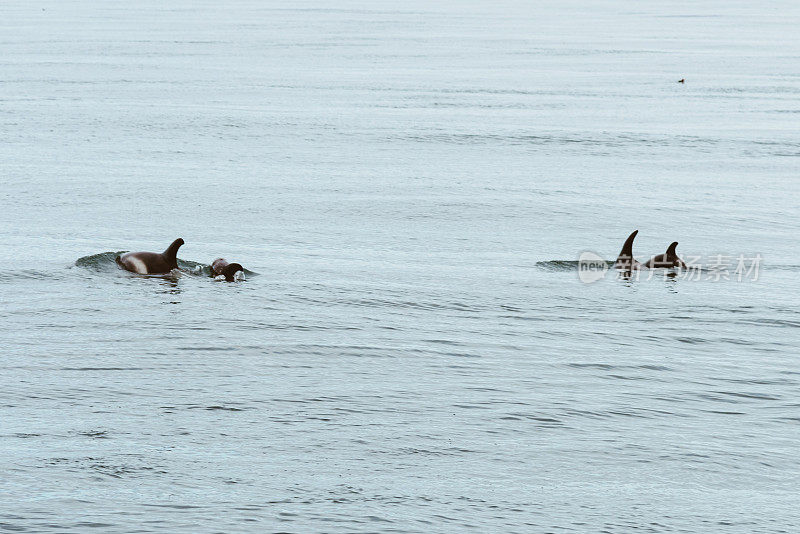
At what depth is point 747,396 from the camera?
1377 cm

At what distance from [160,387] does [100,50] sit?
210ft

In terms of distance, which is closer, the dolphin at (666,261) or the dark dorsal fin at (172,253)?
the dark dorsal fin at (172,253)

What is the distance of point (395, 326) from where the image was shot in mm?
16688

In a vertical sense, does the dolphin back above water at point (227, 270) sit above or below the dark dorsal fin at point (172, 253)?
below

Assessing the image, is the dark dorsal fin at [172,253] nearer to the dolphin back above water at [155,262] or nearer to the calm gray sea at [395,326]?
the dolphin back above water at [155,262]

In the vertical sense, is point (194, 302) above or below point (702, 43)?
below

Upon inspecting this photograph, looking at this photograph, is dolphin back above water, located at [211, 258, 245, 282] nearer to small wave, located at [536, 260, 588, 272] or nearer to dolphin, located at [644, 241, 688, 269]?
small wave, located at [536, 260, 588, 272]

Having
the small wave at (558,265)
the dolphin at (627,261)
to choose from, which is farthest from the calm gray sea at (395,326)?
the dolphin at (627,261)

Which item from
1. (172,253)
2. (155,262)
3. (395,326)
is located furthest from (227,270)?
(395,326)

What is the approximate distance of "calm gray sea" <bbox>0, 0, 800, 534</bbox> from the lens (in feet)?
35.9

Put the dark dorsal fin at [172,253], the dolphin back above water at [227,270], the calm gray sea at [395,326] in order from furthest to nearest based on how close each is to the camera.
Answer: the dolphin back above water at [227,270], the dark dorsal fin at [172,253], the calm gray sea at [395,326]

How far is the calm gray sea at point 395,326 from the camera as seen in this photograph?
1095 centimetres

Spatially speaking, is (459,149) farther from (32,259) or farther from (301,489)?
(301,489)

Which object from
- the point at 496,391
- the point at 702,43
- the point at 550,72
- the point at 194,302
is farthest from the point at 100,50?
the point at 496,391
